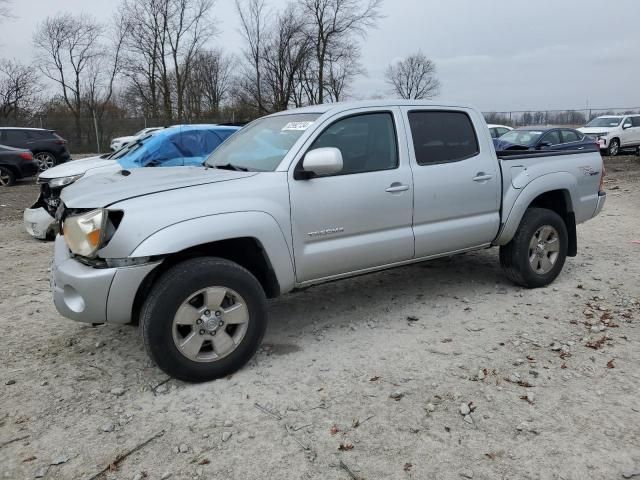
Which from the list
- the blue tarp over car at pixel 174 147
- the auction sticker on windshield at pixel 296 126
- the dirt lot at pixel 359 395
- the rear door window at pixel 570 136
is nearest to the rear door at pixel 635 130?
the rear door window at pixel 570 136

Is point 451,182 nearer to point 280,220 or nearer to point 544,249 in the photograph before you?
point 544,249

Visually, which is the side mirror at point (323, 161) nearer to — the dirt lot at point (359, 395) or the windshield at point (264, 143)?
the windshield at point (264, 143)

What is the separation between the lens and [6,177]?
543 inches

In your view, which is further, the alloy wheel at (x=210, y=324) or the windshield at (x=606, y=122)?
the windshield at (x=606, y=122)

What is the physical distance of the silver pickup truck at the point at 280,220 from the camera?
3082mm

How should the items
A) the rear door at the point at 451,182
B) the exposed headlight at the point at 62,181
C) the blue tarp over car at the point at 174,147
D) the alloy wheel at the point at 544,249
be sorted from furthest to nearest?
the blue tarp over car at the point at 174,147 < the exposed headlight at the point at 62,181 < the alloy wheel at the point at 544,249 < the rear door at the point at 451,182

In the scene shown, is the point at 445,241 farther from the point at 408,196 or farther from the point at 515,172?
the point at 515,172

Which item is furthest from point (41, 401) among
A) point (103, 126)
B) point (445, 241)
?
point (103, 126)

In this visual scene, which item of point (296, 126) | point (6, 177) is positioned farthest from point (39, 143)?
point (296, 126)

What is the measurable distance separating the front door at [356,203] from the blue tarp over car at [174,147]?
5.08 meters

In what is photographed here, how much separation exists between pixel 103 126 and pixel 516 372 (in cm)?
3000

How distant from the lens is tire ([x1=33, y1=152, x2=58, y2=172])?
1695 cm

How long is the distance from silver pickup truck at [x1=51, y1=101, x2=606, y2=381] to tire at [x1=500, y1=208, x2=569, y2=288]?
0.05 ft

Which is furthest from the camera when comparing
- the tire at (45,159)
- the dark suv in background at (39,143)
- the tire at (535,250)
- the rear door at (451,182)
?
the tire at (45,159)
